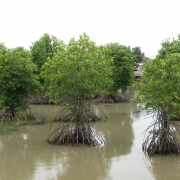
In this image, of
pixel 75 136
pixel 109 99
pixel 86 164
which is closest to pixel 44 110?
pixel 109 99

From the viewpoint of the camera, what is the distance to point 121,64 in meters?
28.5

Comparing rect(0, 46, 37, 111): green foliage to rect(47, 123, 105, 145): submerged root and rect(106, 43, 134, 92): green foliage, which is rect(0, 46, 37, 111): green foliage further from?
rect(106, 43, 134, 92): green foliage

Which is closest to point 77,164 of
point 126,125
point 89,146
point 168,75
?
point 89,146

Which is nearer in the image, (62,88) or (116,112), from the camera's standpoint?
(62,88)

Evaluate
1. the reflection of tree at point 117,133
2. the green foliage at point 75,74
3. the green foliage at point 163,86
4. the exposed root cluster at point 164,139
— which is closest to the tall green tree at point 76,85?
the green foliage at point 75,74

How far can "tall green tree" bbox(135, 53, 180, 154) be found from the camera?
1068 centimetres

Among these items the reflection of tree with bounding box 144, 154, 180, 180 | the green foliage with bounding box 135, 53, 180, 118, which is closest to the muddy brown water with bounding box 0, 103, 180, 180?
the reflection of tree with bounding box 144, 154, 180, 180

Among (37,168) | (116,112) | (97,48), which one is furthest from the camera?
(116,112)

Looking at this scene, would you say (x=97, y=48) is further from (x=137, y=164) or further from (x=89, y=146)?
(x=137, y=164)

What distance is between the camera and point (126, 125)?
1753 centimetres

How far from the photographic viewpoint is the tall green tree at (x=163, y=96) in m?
10.7

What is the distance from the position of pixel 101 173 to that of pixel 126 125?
27.0 feet

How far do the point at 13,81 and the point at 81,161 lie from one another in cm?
784

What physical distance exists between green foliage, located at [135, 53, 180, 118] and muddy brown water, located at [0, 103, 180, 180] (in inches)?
76.6
